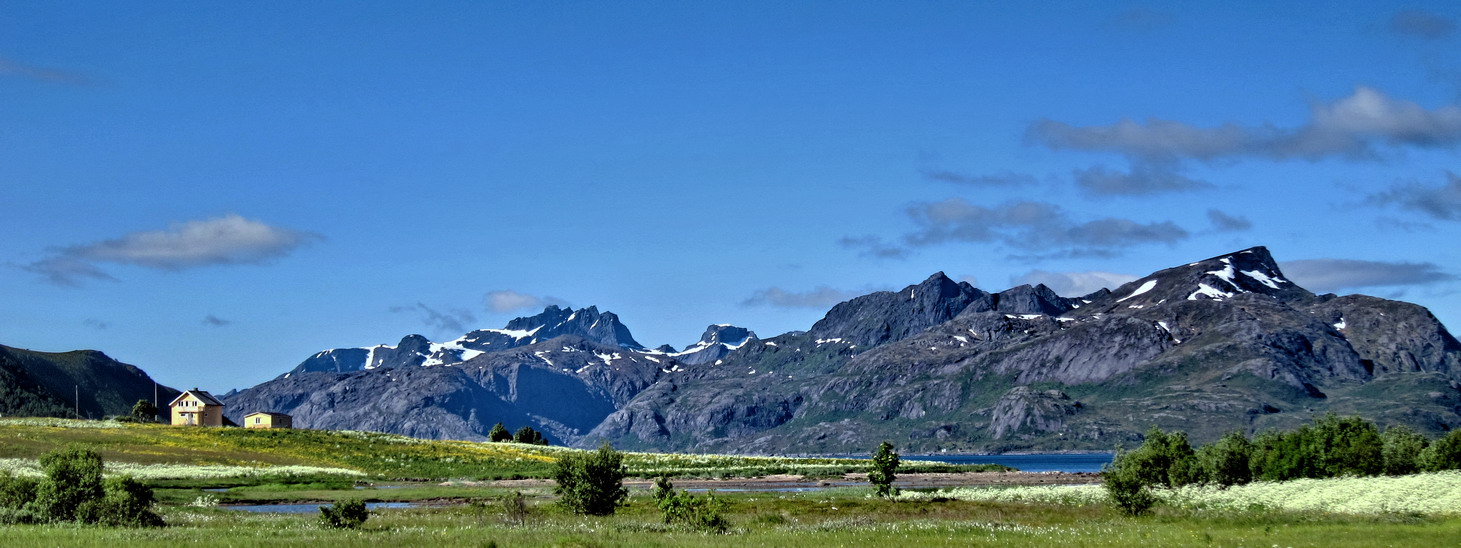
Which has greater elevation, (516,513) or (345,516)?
(345,516)

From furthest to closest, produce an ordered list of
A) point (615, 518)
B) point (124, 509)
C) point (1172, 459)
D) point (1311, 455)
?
point (1172, 459)
point (1311, 455)
point (615, 518)
point (124, 509)

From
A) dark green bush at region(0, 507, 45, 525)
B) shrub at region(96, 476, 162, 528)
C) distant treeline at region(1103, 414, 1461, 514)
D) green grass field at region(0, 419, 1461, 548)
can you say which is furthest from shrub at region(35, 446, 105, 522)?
distant treeline at region(1103, 414, 1461, 514)

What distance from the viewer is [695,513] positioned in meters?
60.2

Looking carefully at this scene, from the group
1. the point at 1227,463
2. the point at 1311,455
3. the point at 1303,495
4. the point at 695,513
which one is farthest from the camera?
the point at 1227,463

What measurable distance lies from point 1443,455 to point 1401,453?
3.70 m

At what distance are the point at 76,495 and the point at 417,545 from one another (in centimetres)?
2267

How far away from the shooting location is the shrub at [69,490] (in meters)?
57.3

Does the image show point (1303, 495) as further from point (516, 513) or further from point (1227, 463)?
point (516, 513)

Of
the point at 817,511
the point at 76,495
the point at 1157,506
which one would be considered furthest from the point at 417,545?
the point at 1157,506

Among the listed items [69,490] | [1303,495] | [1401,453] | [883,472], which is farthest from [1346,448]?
[69,490]

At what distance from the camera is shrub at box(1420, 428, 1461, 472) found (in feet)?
336

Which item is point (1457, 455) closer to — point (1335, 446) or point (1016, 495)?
point (1335, 446)

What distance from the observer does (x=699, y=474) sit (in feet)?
478

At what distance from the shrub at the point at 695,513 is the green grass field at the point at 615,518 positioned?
1.25 meters
